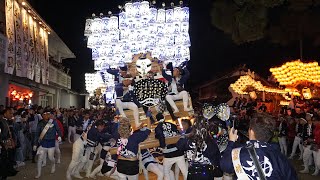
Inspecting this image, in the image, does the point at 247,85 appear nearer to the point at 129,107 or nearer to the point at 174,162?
the point at 129,107

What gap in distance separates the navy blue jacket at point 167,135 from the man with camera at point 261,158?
168 inches

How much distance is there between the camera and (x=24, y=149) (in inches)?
584

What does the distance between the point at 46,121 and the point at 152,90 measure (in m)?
3.59

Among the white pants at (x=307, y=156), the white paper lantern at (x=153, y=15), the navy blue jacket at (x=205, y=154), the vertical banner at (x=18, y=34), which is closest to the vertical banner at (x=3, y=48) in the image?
the vertical banner at (x=18, y=34)

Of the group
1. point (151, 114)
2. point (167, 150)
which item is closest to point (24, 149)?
point (151, 114)

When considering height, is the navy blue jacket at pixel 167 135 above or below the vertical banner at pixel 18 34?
below

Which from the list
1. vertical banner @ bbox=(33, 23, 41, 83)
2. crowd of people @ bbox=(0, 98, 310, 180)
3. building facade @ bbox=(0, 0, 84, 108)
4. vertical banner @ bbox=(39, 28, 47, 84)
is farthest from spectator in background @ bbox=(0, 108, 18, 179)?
vertical banner @ bbox=(39, 28, 47, 84)

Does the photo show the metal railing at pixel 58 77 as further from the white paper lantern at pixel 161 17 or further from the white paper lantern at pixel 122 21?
the white paper lantern at pixel 161 17

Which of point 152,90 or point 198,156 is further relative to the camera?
point 152,90

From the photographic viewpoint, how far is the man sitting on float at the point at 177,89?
499 inches

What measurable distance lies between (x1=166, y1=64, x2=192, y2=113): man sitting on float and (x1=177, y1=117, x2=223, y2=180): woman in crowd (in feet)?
20.0

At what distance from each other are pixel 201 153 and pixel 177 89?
6.80 m

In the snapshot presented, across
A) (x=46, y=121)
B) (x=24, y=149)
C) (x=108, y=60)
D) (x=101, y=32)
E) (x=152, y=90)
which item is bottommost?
(x=24, y=149)

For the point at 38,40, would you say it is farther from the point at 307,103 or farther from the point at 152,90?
the point at 307,103
